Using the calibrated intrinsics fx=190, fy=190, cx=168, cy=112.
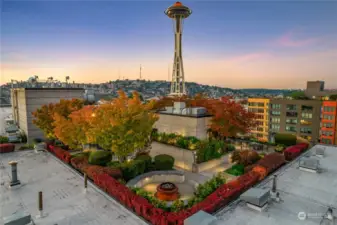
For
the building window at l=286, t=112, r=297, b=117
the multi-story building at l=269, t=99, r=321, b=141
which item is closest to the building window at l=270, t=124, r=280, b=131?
the multi-story building at l=269, t=99, r=321, b=141

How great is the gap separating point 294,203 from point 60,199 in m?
12.0

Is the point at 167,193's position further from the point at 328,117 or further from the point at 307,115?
the point at 328,117

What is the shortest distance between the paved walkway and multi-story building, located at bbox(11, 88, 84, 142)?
1415 cm

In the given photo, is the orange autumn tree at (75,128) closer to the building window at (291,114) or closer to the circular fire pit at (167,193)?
the circular fire pit at (167,193)

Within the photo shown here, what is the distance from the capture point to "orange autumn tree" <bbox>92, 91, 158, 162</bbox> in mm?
13320

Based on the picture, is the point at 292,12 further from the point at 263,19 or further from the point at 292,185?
the point at 292,185

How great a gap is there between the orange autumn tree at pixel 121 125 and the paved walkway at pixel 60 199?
312cm

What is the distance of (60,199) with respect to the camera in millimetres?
10188

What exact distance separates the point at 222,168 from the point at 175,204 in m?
8.88

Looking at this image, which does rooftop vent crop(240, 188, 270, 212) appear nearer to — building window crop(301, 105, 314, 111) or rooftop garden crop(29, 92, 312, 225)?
rooftop garden crop(29, 92, 312, 225)

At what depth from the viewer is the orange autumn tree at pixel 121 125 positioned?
13320mm

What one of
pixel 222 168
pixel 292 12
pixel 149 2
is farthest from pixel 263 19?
pixel 222 168

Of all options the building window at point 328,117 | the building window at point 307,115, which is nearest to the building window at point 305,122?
the building window at point 307,115

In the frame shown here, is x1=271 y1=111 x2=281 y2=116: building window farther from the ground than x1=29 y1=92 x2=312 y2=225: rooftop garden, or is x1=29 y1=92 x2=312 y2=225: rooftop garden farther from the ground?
x1=29 y1=92 x2=312 y2=225: rooftop garden
